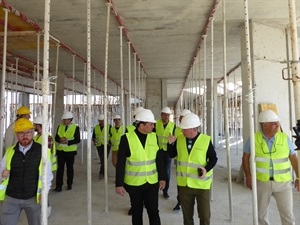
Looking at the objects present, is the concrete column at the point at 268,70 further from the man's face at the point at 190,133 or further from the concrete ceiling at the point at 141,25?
the man's face at the point at 190,133

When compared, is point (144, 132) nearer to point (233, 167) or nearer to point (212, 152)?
point (212, 152)

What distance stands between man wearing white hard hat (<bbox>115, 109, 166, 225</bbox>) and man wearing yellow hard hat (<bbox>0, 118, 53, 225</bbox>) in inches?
34.0

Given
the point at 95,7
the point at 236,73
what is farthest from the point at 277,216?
the point at 236,73

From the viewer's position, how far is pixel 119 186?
3.15m

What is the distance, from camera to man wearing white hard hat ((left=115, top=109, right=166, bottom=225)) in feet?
10.4

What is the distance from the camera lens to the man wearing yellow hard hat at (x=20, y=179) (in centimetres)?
267

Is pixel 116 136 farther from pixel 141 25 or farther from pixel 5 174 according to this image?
pixel 5 174

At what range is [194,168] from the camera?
315 centimetres

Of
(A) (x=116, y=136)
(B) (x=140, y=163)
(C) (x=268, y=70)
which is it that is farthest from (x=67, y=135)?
(C) (x=268, y=70)

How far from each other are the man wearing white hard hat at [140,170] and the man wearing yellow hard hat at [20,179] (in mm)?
862

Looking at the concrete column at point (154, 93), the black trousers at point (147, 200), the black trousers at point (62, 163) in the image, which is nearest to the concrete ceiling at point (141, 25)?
the black trousers at point (62, 163)

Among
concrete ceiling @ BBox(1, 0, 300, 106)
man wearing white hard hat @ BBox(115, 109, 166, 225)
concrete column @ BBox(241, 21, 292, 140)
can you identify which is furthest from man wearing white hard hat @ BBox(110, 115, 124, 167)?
man wearing white hard hat @ BBox(115, 109, 166, 225)

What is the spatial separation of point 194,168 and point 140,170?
0.62 meters

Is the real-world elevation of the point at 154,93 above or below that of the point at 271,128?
above
